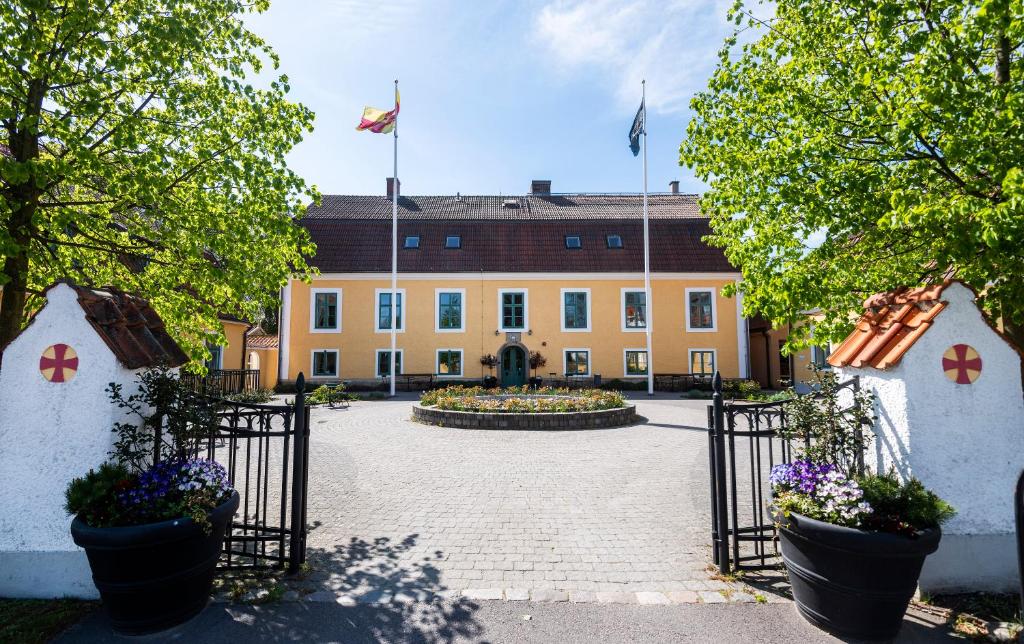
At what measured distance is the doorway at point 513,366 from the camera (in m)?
26.8

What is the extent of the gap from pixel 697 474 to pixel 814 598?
4761 millimetres

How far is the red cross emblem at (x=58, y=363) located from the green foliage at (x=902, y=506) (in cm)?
594

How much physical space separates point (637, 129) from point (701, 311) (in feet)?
34.8

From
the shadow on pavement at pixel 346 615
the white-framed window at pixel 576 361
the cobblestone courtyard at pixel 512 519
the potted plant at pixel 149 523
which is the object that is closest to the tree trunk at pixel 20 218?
the potted plant at pixel 149 523

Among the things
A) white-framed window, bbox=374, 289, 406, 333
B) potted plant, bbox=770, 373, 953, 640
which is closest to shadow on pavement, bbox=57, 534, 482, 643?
potted plant, bbox=770, 373, 953, 640

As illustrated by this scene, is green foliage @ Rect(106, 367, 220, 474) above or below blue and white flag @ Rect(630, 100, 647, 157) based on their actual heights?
below

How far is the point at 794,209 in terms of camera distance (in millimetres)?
5230

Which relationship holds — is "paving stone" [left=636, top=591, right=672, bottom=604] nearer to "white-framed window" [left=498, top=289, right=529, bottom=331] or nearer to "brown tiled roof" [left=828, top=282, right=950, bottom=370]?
"brown tiled roof" [left=828, top=282, right=950, bottom=370]

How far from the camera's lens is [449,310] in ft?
89.2

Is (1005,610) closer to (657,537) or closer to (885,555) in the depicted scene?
(885,555)

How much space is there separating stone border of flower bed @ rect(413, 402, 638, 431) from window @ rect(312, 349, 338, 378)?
1466 centimetres

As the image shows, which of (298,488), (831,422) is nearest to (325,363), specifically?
(298,488)

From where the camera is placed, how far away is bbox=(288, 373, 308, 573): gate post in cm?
453

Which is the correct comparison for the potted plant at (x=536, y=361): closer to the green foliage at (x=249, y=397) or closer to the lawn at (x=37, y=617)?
the green foliage at (x=249, y=397)
